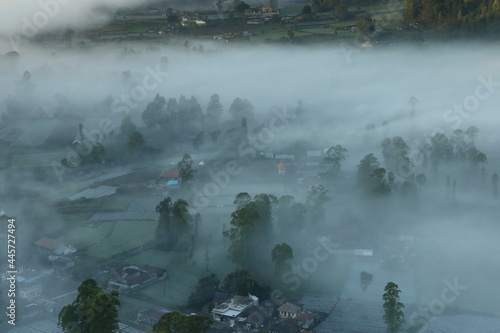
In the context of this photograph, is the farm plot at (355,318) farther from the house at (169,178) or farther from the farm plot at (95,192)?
the farm plot at (95,192)

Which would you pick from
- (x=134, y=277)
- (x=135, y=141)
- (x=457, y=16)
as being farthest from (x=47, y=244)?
(x=457, y=16)

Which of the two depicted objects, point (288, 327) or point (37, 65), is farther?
point (37, 65)

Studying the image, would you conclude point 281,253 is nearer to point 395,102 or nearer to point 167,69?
point 395,102

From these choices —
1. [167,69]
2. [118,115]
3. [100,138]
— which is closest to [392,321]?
[100,138]

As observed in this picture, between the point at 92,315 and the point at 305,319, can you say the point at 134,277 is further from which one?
the point at 305,319

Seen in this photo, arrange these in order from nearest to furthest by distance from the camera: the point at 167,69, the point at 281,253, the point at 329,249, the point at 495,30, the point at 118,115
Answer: the point at 281,253
the point at 329,249
the point at 118,115
the point at 167,69
the point at 495,30

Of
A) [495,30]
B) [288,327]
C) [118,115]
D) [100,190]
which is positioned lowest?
[288,327]
